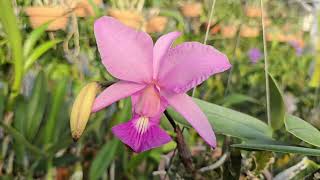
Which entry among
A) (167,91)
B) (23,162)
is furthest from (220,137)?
(167,91)

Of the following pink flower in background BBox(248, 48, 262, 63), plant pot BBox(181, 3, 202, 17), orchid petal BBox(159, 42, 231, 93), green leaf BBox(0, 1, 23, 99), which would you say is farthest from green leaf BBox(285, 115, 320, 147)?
pink flower in background BBox(248, 48, 262, 63)

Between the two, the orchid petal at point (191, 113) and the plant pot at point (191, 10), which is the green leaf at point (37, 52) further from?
the plant pot at point (191, 10)

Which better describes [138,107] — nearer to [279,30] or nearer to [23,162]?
[23,162]

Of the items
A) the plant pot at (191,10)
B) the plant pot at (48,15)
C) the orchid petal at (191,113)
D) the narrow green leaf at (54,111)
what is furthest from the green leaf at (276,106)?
the plant pot at (191,10)

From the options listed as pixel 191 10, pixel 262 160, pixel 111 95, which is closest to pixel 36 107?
pixel 262 160

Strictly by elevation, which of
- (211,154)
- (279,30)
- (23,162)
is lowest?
(279,30)

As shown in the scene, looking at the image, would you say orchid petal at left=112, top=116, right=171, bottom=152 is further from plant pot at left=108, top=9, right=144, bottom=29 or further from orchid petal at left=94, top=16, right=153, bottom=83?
plant pot at left=108, top=9, right=144, bottom=29
